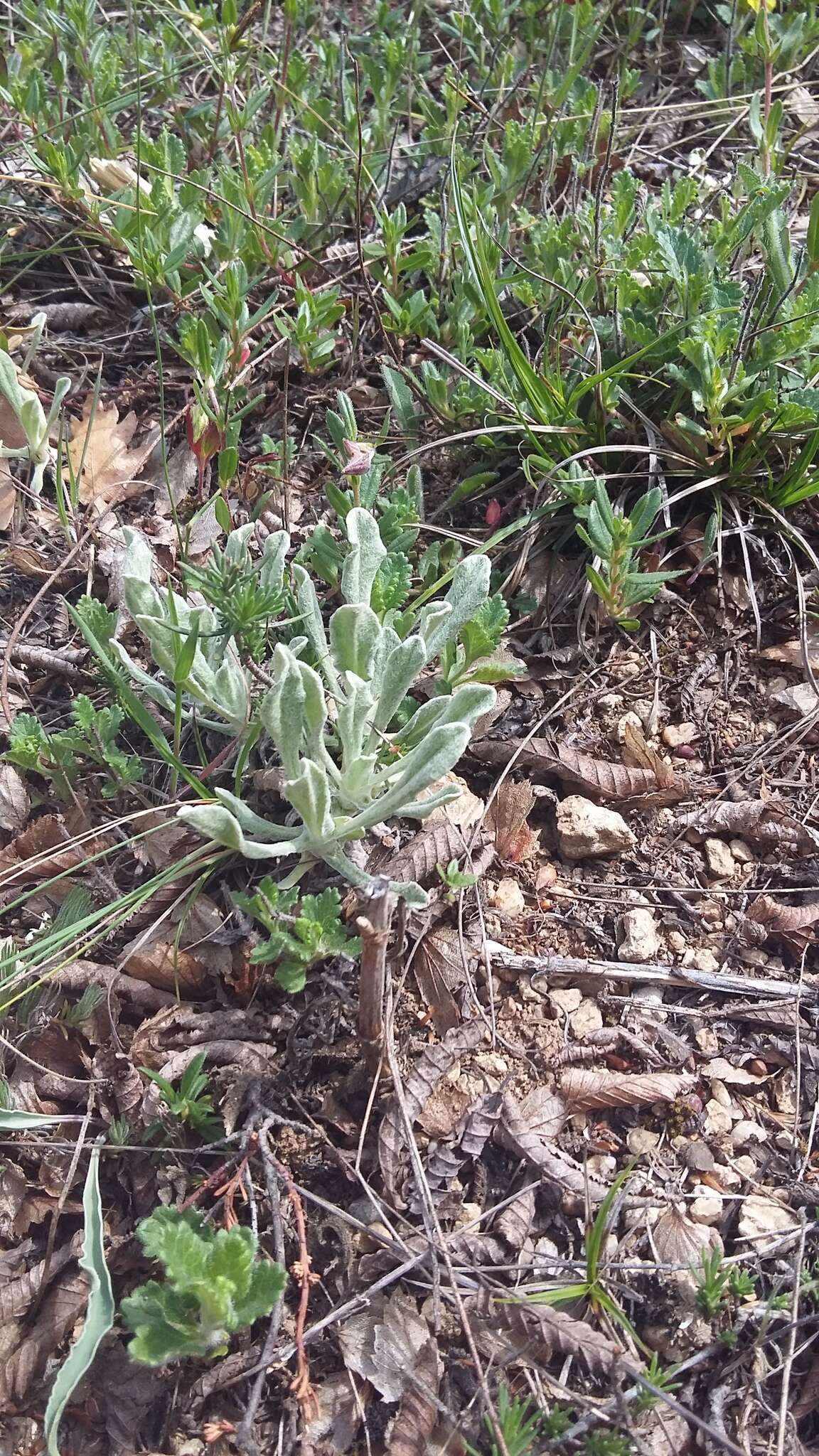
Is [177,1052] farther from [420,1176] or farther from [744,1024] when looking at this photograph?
[744,1024]

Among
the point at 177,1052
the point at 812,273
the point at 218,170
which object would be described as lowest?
the point at 177,1052

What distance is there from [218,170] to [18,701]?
1.78 metres

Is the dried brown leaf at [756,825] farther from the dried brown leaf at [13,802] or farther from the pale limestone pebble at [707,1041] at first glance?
the dried brown leaf at [13,802]

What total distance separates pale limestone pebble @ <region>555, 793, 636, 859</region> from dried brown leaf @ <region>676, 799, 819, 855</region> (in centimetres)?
14

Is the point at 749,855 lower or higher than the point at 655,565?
lower

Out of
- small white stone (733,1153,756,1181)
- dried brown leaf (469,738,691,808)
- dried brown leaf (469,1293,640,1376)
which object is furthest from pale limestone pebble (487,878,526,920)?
dried brown leaf (469,1293,640,1376)

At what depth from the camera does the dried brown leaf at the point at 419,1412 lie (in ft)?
5.00

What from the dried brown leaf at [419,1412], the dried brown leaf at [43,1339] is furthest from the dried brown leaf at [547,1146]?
the dried brown leaf at [43,1339]

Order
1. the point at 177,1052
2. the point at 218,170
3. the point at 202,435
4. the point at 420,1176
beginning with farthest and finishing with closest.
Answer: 1. the point at 218,170
2. the point at 202,435
3. the point at 177,1052
4. the point at 420,1176

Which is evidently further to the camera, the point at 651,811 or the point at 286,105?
the point at 286,105

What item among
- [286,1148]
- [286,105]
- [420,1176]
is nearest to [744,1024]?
[420,1176]

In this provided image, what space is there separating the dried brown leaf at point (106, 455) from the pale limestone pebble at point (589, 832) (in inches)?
56.8

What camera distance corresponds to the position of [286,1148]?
5.85 feet

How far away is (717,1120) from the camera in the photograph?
1819 millimetres
